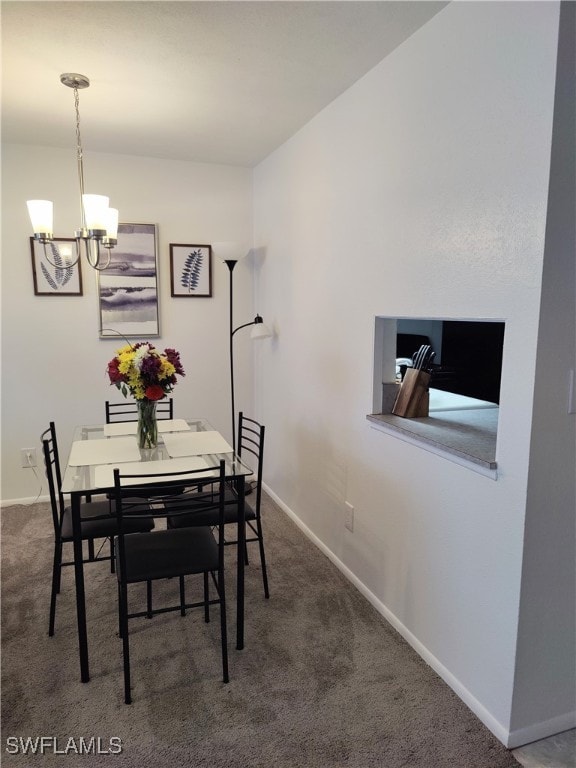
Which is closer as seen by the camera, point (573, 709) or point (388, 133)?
point (573, 709)

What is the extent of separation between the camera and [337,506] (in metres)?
2.92

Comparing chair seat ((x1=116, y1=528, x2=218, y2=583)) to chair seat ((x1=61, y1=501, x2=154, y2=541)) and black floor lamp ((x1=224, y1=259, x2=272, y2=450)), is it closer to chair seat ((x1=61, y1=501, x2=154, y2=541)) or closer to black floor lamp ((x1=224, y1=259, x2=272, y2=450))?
chair seat ((x1=61, y1=501, x2=154, y2=541))

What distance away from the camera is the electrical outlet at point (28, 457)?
12.3 feet

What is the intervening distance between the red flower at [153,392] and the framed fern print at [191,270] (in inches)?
68.5

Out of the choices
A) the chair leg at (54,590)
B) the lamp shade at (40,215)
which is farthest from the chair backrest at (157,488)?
the lamp shade at (40,215)

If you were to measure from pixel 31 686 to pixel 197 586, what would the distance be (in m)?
0.88

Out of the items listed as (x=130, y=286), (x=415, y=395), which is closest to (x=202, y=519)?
(x=415, y=395)

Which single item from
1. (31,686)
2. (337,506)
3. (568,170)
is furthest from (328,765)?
(568,170)

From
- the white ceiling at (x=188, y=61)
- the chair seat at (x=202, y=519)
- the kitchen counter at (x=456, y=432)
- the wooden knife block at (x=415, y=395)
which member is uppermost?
the white ceiling at (x=188, y=61)

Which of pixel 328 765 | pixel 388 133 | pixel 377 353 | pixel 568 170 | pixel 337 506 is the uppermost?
pixel 388 133

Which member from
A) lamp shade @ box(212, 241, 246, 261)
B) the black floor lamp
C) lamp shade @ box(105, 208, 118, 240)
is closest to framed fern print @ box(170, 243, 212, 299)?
the black floor lamp

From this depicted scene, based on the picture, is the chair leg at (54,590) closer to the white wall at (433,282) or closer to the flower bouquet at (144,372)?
the flower bouquet at (144,372)

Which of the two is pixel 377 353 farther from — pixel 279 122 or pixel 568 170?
pixel 279 122

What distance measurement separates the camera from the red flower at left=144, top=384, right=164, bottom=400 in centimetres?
239
